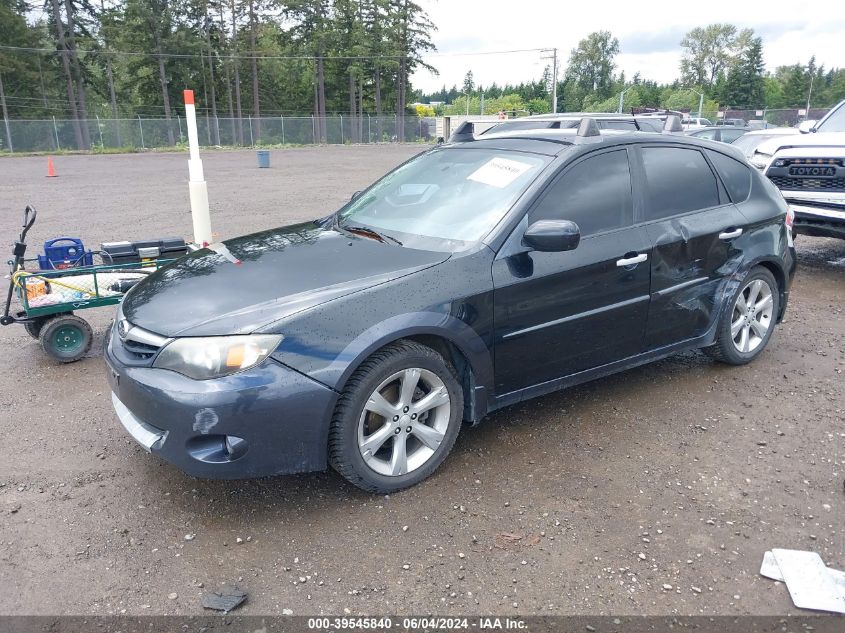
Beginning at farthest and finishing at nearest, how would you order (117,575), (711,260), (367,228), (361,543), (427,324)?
(711,260)
(367,228)
(427,324)
(361,543)
(117,575)

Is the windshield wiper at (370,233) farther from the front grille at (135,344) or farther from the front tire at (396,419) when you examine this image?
the front grille at (135,344)

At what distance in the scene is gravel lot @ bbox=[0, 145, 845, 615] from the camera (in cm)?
262

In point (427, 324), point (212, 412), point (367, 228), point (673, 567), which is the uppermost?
point (367, 228)

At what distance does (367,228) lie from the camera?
3.99 meters

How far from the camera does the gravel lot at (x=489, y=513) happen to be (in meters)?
2.62

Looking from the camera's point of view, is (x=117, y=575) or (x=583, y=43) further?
(x=583, y=43)

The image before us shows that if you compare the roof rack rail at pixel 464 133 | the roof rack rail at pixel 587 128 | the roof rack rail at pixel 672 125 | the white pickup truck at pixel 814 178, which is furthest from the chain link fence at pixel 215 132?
the roof rack rail at pixel 587 128

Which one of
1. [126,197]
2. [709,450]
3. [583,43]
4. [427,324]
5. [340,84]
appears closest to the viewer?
[427,324]

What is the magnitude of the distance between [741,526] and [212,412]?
97.3 inches

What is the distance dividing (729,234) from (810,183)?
413 centimetres

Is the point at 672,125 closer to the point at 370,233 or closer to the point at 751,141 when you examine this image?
the point at 370,233

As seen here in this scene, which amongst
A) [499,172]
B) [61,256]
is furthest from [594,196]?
[61,256]

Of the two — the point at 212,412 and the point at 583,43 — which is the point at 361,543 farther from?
the point at 583,43

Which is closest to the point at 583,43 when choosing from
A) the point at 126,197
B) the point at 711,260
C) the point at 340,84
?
the point at 340,84
